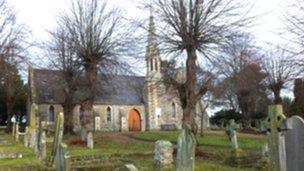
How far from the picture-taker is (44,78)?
44.0m

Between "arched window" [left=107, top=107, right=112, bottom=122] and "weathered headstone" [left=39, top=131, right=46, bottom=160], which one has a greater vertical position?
"arched window" [left=107, top=107, right=112, bottom=122]

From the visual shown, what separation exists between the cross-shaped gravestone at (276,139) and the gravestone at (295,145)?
42.7 inches

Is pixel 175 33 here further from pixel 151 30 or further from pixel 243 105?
pixel 243 105

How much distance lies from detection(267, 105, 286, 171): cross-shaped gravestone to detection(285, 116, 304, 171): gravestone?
1084 mm

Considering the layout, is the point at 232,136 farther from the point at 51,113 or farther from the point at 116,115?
the point at 116,115

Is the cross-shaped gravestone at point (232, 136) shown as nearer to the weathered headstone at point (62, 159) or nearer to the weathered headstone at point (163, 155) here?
the weathered headstone at point (163, 155)

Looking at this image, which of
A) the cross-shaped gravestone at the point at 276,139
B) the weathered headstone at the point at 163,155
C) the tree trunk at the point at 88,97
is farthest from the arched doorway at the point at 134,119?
the cross-shaped gravestone at the point at 276,139

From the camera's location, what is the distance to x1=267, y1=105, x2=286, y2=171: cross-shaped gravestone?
862cm

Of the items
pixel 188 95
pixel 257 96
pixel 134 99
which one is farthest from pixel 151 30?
pixel 134 99

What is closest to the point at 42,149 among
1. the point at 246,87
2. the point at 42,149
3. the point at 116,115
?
the point at 42,149

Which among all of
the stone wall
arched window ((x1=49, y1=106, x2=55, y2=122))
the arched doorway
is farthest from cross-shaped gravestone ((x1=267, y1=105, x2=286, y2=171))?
the arched doorway

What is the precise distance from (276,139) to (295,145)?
5.46ft

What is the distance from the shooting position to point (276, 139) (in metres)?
8.87

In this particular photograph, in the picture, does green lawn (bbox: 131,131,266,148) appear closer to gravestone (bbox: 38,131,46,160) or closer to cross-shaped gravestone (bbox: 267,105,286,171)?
gravestone (bbox: 38,131,46,160)
